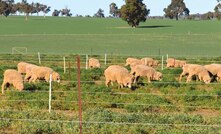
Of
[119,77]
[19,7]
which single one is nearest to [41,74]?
[119,77]

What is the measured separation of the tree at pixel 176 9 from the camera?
177750 mm

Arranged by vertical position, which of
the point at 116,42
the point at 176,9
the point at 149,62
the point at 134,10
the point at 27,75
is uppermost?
the point at 176,9

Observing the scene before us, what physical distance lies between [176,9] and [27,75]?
16223 centimetres

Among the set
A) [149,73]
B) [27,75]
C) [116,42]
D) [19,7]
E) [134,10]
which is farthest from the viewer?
[19,7]

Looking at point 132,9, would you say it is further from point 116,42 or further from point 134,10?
point 116,42

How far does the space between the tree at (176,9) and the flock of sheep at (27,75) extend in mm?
156794

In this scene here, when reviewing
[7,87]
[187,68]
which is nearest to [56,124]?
[7,87]

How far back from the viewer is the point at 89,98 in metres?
18.8

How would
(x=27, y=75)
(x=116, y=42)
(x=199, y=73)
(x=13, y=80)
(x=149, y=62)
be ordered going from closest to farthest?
(x=13, y=80), (x=27, y=75), (x=199, y=73), (x=149, y=62), (x=116, y=42)

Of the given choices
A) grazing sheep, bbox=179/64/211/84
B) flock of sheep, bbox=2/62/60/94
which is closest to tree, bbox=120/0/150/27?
grazing sheep, bbox=179/64/211/84

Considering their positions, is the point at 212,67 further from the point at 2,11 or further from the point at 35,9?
the point at 35,9

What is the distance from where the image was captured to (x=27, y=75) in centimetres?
2425

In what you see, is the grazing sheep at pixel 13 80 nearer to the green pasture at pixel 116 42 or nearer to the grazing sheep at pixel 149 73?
the grazing sheep at pixel 149 73

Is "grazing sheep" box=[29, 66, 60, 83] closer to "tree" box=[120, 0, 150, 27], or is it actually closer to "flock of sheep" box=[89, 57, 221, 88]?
"flock of sheep" box=[89, 57, 221, 88]
